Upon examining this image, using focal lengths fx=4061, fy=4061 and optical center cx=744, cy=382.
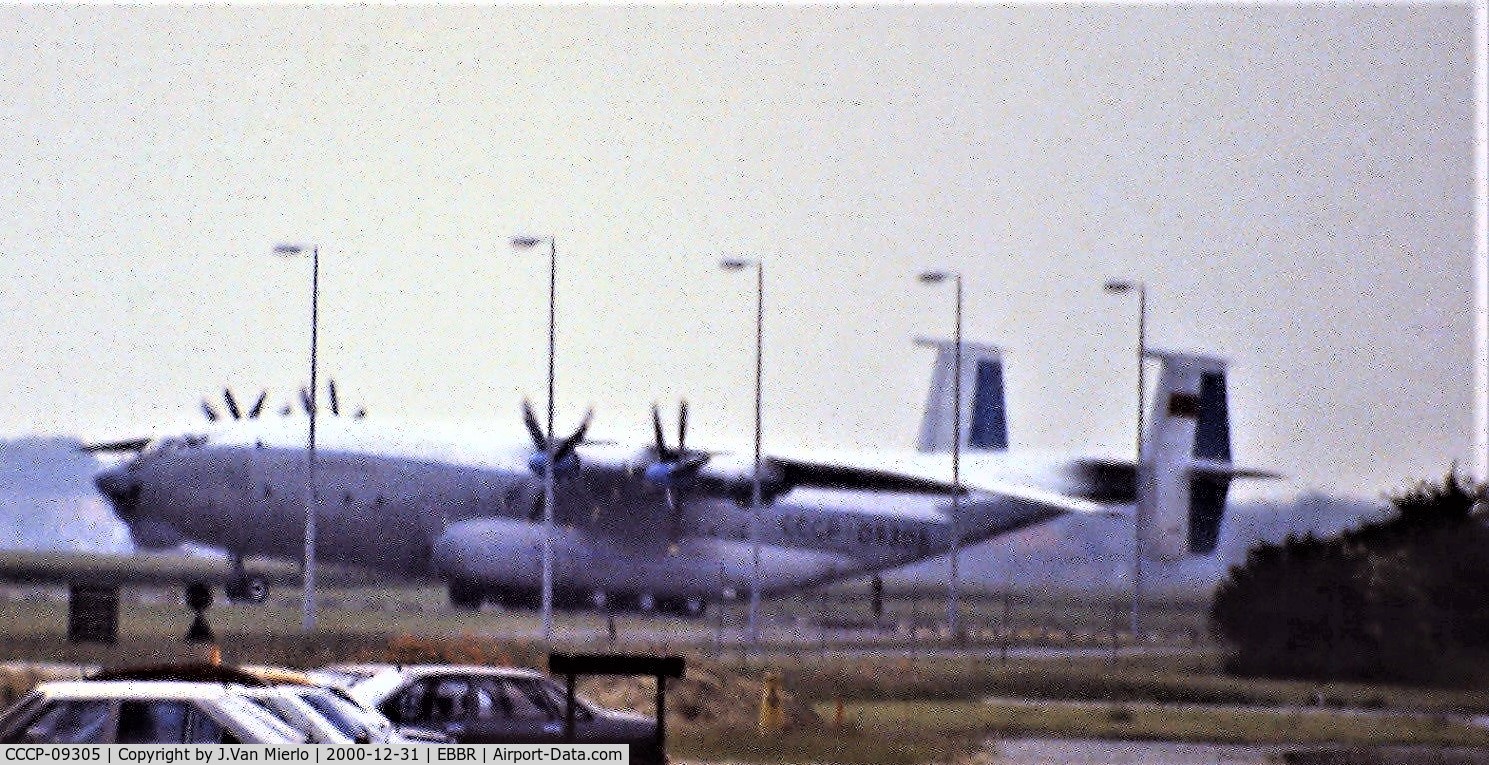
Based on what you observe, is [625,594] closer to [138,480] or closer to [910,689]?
[138,480]

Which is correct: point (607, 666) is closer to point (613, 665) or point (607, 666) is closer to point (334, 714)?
point (613, 665)

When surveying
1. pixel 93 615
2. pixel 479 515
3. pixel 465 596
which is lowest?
pixel 465 596

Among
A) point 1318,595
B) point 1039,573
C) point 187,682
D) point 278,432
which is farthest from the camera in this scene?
point 1039,573

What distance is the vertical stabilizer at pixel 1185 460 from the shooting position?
135500 millimetres

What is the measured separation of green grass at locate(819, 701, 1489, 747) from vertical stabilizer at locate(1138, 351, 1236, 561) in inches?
2154

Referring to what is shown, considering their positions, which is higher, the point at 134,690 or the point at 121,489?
the point at 121,489

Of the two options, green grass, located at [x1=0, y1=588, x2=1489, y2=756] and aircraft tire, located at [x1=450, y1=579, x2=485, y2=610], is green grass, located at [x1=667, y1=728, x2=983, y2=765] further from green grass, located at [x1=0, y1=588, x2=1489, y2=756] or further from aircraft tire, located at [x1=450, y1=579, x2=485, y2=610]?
aircraft tire, located at [x1=450, y1=579, x2=485, y2=610]

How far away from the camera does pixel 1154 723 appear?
70.1 metres

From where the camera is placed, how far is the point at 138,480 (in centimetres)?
12200

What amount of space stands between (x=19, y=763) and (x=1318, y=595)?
6496cm

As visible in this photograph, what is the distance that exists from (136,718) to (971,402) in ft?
414

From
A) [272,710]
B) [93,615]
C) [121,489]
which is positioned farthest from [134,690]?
[121,489]

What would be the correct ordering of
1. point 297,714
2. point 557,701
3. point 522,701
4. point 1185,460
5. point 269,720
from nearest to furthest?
point 269,720 → point 297,714 → point 522,701 → point 557,701 → point 1185,460

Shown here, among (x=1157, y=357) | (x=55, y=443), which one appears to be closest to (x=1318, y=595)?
(x=1157, y=357)
